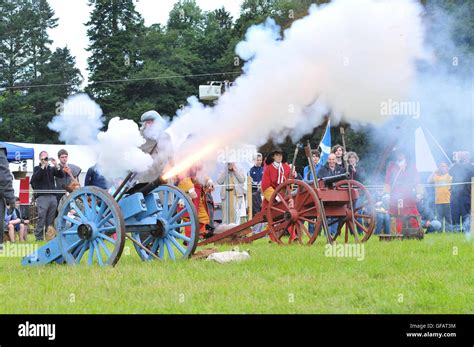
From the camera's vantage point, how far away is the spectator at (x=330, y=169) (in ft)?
48.8

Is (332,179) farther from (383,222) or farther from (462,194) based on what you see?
(462,194)

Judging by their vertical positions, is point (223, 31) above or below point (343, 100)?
above

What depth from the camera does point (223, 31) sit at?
4078cm

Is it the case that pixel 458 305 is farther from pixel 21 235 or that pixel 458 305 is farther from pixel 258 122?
pixel 21 235

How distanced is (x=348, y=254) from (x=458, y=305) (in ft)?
12.1

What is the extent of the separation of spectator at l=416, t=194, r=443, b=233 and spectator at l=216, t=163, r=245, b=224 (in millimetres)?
3470

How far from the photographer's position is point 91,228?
9273mm

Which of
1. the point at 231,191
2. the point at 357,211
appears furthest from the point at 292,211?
the point at 231,191

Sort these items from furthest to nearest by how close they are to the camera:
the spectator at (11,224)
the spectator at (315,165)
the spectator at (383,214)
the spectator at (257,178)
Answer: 1. the spectator at (257,178)
2. the spectator at (11,224)
3. the spectator at (315,165)
4. the spectator at (383,214)

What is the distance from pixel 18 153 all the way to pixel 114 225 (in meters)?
11.3

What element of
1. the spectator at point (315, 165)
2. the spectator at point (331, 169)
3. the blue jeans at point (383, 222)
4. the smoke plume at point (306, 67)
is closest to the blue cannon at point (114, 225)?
the smoke plume at point (306, 67)

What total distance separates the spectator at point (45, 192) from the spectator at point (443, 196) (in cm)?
690

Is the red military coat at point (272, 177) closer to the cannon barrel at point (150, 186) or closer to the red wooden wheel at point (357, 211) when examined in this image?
the red wooden wheel at point (357, 211)

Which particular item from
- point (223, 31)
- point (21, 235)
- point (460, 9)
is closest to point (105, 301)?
point (21, 235)
